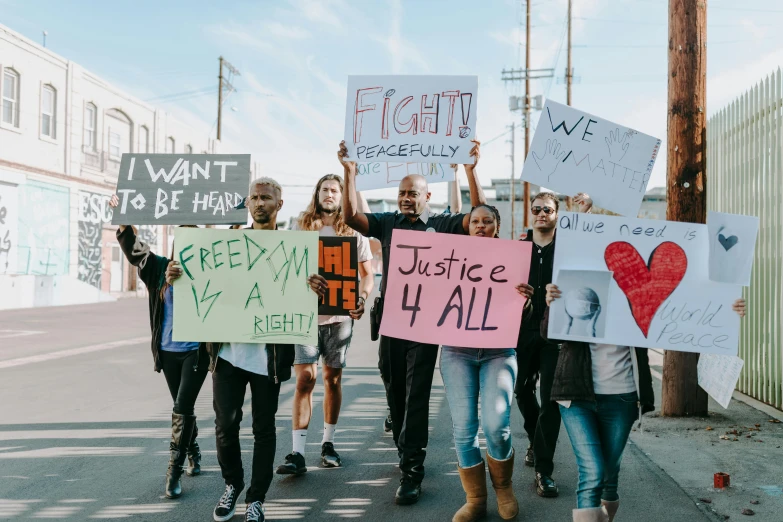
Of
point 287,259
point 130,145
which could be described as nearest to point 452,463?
point 287,259

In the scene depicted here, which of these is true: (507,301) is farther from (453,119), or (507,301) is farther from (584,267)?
(453,119)

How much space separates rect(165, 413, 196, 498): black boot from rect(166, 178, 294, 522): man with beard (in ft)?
1.81

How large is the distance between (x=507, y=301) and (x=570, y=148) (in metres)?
1.14

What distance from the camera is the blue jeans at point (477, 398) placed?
3986 mm

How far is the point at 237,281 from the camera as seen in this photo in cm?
417

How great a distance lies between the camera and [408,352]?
463 cm

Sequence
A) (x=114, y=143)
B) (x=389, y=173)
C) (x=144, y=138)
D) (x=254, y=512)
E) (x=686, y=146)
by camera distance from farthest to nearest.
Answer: (x=144, y=138) < (x=114, y=143) < (x=686, y=146) < (x=389, y=173) < (x=254, y=512)

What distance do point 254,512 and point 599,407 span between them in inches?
77.8

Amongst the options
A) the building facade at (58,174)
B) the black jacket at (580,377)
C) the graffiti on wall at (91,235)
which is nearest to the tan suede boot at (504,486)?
the black jacket at (580,377)

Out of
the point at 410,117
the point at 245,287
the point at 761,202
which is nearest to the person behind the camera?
the point at 245,287

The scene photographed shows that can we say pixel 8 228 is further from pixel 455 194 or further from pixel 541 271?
pixel 541 271

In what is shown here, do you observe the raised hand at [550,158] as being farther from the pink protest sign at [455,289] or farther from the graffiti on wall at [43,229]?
the graffiti on wall at [43,229]

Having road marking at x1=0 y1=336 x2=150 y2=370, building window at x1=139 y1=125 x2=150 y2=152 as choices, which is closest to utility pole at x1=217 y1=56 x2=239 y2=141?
building window at x1=139 y1=125 x2=150 y2=152

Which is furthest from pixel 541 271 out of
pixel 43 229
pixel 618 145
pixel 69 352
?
pixel 43 229
